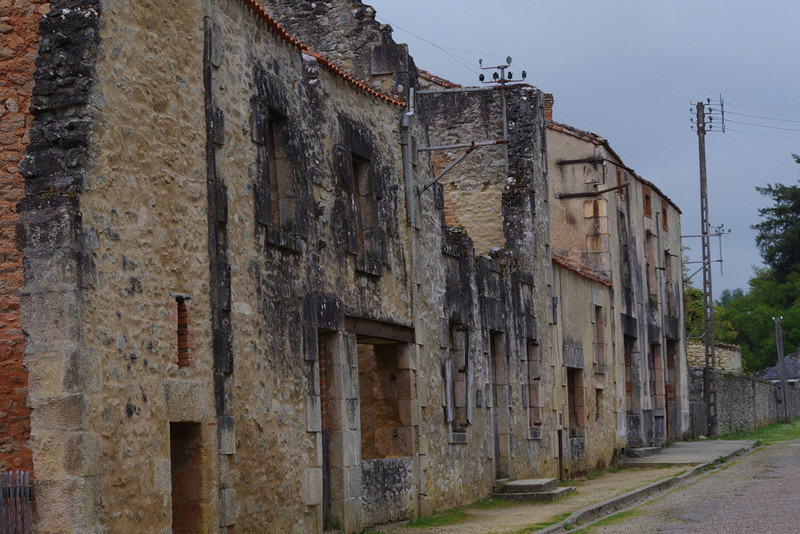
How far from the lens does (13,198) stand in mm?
9695

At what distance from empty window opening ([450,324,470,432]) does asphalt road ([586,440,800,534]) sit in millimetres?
2942

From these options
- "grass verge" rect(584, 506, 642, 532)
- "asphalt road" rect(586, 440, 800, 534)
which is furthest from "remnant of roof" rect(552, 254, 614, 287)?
"grass verge" rect(584, 506, 642, 532)

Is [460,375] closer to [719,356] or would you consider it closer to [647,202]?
[647,202]

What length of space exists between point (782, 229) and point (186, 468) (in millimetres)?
72479

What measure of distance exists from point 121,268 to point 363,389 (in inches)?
286

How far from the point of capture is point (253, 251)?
11.8 metres

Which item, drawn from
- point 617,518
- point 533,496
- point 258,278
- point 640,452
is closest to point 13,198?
point 258,278

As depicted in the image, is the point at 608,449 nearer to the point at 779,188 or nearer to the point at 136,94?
the point at 136,94

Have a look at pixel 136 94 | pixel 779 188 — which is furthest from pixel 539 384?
pixel 779 188

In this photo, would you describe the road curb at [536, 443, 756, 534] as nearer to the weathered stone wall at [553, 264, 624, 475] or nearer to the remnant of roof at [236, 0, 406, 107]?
the weathered stone wall at [553, 264, 624, 475]

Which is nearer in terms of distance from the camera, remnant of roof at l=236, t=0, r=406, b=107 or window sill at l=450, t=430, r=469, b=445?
remnant of roof at l=236, t=0, r=406, b=107

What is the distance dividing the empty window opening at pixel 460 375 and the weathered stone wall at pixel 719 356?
2732 cm

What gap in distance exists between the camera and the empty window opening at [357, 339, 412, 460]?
51.6 feet

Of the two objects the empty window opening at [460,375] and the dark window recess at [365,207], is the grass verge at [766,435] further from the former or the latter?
the dark window recess at [365,207]
